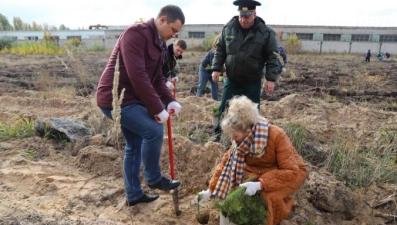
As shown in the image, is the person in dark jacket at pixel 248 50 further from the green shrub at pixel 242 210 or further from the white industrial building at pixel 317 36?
the white industrial building at pixel 317 36

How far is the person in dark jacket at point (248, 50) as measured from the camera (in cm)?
377

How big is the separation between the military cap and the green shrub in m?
2.23

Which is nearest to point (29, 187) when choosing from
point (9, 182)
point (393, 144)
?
point (9, 182)

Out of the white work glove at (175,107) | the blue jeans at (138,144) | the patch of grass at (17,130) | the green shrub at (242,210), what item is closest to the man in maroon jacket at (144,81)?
the blue jeans at (138,144)

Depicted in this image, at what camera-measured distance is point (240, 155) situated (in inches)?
96.9

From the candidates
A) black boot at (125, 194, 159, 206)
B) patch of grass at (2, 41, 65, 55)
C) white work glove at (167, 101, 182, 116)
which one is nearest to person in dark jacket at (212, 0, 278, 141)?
white work glove at (167, 101, 182, 116)

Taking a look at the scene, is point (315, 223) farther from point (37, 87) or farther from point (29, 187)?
point (37, 87)

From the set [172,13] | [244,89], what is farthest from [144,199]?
[244,89]

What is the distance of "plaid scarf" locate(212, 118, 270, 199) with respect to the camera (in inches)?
89.4

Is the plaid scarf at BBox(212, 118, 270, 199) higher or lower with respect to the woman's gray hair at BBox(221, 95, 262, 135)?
lower

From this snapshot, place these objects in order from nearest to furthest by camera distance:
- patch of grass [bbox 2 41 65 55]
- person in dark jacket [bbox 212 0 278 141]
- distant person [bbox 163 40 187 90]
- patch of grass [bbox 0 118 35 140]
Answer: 1. person in dark jacket [bbox 212 0 278 141]
2. patch of grass [bbox 0 118 35 140]
3. distant person [bbox 163 40 187 90]
4. patch of grass [bbox 2 41 65 55]

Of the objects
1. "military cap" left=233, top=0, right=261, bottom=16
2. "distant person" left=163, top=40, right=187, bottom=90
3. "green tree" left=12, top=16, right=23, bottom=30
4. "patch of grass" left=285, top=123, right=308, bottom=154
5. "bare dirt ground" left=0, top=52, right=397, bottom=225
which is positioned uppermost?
"green tree" left=12, top=16, right=23, bottom=30

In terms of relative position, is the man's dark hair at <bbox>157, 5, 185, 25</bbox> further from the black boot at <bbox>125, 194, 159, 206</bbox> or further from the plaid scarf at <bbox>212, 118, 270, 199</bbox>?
the black boot at <bbox>125, 194, 159, 206</bbox>

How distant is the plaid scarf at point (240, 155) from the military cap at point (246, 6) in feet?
5.60
